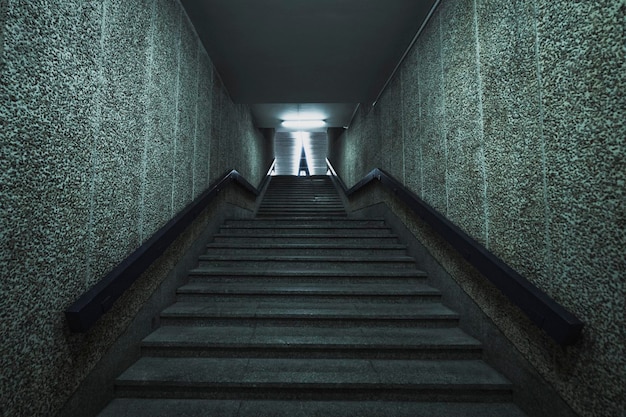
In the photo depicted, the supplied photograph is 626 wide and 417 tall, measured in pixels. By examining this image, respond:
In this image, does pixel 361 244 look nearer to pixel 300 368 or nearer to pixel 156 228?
→ pixel 300 368

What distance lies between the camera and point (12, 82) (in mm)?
1005

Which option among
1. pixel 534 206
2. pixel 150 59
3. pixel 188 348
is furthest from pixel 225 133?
pixel 534 206

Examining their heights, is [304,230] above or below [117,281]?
above

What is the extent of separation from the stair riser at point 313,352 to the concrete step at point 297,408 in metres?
0.31

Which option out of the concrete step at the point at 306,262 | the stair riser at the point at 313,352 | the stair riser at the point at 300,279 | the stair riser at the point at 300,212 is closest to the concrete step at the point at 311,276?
the stair riser at the point at 300,279

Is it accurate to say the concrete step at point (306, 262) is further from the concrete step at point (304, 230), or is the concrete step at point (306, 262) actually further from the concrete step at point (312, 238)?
the concrete step at point (304, 230)

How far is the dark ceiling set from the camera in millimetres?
2525

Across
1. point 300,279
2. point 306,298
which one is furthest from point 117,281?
point 300,279

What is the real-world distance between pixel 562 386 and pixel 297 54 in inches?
132

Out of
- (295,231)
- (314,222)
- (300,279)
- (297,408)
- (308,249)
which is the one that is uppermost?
(314,222)

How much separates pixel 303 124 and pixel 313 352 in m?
6.52

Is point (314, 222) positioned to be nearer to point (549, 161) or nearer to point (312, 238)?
point (312, 238)

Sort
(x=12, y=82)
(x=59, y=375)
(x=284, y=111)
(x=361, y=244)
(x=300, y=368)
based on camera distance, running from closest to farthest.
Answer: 1. (x=12, y=82)
2. (x=59, y=375)
3. (x=300, y=368)
4. (x=361, y=244)
5. (x=284, y=111)

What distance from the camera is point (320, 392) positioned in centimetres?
164
